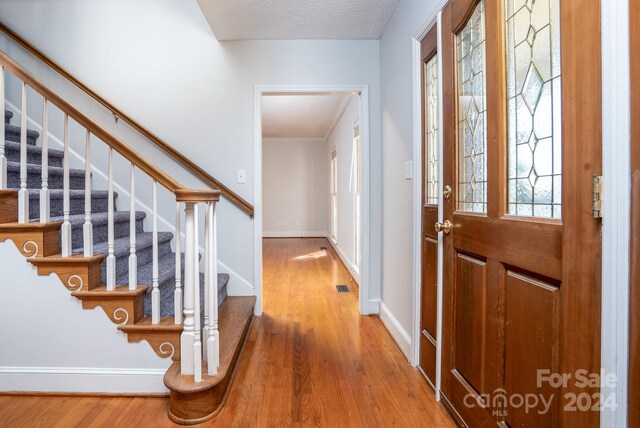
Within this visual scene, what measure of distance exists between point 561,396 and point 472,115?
3.36ft

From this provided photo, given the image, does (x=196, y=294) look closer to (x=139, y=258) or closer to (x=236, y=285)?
(x=139, y=258)

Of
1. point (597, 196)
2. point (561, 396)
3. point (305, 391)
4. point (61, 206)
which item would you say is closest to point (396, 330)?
point (305, 391)

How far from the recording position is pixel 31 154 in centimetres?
230

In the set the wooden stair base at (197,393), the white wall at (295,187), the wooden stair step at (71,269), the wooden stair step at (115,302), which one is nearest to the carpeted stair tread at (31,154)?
the wooden stair step at (71,269)

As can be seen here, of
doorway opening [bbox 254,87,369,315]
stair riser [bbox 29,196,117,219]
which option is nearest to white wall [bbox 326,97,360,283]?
doorway opening [bbox 254,87,369,315]

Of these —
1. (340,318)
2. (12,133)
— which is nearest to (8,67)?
(12,133)

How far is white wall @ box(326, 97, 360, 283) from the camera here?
448cm

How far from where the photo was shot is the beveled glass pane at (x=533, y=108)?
96 centimetres

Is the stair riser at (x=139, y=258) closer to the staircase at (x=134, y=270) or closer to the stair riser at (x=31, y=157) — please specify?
the staircase at (x=134, y=270)

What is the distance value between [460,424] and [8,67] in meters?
2.66

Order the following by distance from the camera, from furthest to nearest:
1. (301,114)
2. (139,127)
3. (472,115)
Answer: (301,114), (139,127), (472,115)

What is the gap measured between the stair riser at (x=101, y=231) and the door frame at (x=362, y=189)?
0.94m

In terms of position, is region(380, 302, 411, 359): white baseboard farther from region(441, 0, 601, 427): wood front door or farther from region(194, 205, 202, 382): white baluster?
region(194, 205, 202, 382): white baluster

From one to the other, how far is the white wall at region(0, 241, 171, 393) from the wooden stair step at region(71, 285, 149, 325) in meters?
0.04
